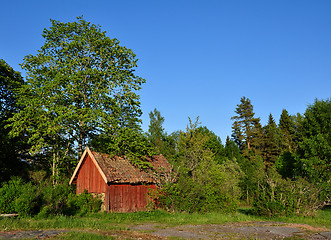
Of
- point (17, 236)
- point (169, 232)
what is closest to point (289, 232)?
point (169, 232)

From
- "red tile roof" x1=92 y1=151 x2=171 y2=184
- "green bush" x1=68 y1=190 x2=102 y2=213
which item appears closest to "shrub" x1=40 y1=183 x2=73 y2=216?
"green bush" x1=68 y1=190 x2=102 y2=213

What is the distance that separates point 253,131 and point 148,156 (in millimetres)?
44508

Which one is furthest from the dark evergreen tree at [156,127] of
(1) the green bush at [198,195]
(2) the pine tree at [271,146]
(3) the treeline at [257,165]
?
(1) the green bush at [198,195]

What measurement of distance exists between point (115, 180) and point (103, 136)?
810cm

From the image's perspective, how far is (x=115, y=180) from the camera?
2398 centimetres

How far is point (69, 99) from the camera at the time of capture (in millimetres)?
29328

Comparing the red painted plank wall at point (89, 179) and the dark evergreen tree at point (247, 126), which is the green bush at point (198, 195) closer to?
the red painted plank wall at point (89, 179)

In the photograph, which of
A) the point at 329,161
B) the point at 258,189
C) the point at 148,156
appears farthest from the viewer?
the point at 329,161

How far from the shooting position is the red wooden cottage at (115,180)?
24.0 meters

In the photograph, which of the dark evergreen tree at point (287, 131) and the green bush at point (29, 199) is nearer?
the green bush at point (29, 199)

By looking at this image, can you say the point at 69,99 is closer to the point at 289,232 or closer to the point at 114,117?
the point at 114,117

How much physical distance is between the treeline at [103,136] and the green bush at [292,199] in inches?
2.6

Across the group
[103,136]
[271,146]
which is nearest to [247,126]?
[271,146]

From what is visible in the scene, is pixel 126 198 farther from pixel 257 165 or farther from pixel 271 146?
pixel 271 146
